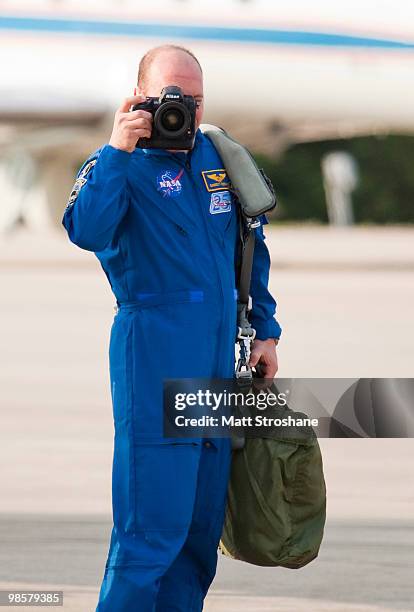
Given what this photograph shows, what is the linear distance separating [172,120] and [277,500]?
96 centimetres

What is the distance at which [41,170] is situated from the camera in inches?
1089

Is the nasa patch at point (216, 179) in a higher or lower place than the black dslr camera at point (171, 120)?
lower

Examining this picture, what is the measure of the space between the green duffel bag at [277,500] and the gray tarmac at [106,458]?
32.0 inches

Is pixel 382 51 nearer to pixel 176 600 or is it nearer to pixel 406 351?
pixel 406 351

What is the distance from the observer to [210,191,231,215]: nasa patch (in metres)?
3.61

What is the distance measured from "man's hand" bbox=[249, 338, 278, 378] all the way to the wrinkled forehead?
0.69 metres

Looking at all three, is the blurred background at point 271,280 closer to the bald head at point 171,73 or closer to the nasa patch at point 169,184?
the nasa patch at point 169,184

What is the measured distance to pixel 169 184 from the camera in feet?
11.6

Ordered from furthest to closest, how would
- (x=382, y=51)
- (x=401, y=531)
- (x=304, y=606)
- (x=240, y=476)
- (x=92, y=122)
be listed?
(x=92, y=122) → (x=382, y=51) → (x=401, y=531) → (x=304, y=606) → (x=240, y=476)

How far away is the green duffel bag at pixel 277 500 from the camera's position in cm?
360

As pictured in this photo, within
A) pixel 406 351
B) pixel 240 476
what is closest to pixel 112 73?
pixel 406 351

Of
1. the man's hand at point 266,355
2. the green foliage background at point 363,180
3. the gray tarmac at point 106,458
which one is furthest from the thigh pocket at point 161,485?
the green foliage background at point 363,180

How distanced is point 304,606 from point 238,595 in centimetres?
24

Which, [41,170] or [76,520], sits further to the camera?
[41,170]
